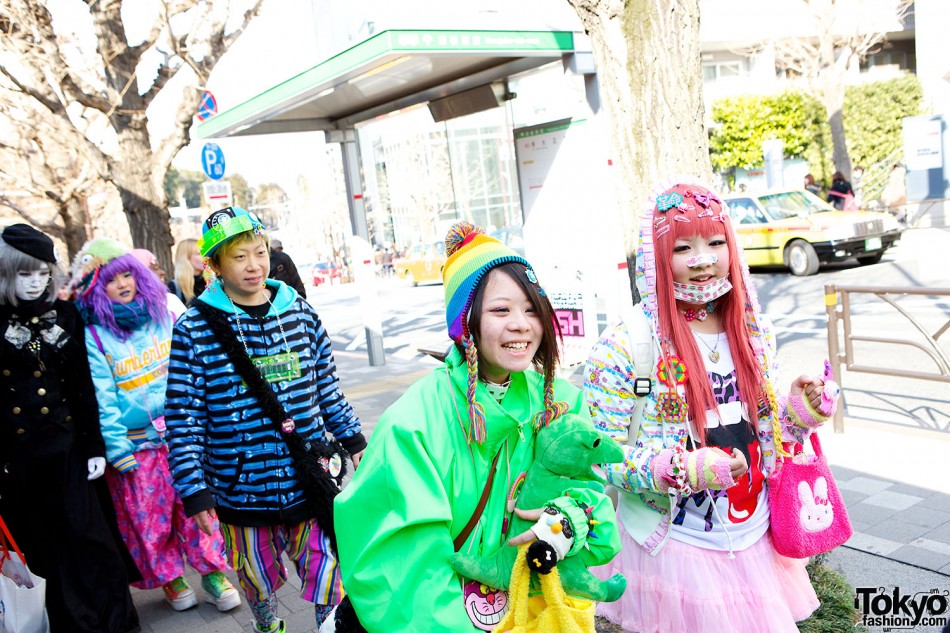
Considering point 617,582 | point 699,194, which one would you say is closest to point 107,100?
point 699,194

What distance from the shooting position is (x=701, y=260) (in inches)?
94.3

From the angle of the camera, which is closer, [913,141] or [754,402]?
[754,402]

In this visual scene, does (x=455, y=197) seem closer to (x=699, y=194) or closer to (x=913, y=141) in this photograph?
(x=913, y=141)

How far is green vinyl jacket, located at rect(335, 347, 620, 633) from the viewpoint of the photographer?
1688 mm

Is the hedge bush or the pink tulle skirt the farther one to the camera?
the hedge bush

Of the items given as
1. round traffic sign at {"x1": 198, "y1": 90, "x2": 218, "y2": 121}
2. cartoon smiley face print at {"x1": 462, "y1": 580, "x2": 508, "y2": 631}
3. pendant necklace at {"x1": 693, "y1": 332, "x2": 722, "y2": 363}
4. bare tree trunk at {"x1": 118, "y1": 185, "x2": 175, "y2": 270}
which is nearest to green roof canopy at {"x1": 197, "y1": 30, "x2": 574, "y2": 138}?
bare tree trunk at {"x1": 118, "y1": 185, "x2": 175, "y2": 270}

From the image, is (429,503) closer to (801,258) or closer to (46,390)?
(46,390)

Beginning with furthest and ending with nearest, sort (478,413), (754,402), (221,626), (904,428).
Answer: (904,428)
(221,626)
(754,402)
(478,413)

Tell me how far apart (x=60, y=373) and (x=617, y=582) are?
9.60ft

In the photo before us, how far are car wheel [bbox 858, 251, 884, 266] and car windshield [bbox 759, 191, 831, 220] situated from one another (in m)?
1.17

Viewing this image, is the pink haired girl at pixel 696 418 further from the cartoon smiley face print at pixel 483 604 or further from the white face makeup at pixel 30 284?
the white face makeup at pixel 30 284

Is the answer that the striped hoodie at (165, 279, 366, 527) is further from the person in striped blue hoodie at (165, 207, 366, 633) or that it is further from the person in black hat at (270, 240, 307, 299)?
the person in black hat at (270, 240, 307, 299)

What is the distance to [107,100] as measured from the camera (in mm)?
9125

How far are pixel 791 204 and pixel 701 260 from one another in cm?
1471
